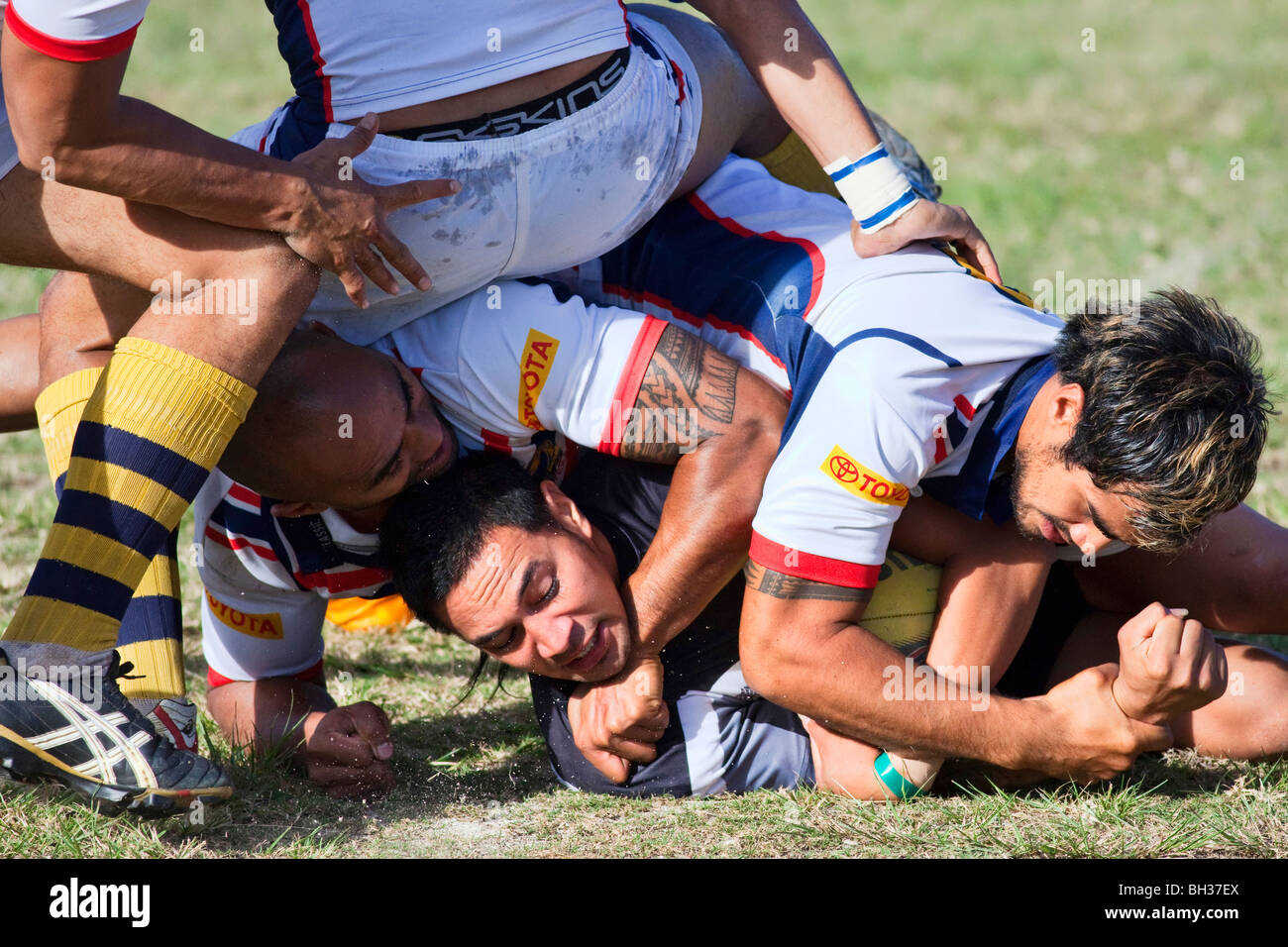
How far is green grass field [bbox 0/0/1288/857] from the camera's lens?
3.04 m

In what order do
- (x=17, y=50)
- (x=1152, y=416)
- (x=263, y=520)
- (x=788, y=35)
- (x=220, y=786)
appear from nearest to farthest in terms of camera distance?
1. (x=17, y=50)
2. (x=220, y=786)
3. (x=1152, y=416)
4. (x=788, y=35)
5. (x=263, y=520)

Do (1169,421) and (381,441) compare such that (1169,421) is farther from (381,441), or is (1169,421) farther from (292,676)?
(292,676)

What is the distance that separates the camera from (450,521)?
333cm

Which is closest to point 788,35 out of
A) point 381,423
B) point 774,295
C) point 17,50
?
point 774,295

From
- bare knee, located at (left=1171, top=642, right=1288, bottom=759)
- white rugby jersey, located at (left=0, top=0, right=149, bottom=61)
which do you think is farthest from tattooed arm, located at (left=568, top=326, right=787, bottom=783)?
white rugby jersey, located at (left=0, top=0, right=149, bottom=61)

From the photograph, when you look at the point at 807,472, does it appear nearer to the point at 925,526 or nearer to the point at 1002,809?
the point at 925,526

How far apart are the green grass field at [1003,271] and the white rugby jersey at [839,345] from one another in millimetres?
655

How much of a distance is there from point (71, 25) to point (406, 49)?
0.79m

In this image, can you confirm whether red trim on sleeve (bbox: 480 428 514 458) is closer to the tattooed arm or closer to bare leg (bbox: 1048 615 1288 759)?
the tattooed arm

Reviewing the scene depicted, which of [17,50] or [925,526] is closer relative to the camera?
[17,50]

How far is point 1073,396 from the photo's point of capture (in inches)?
122

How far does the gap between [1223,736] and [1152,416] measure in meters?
0.93

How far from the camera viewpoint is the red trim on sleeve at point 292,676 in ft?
12.4

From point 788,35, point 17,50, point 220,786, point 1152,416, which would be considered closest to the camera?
point 17,50
